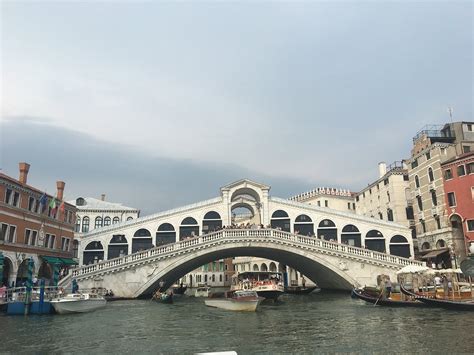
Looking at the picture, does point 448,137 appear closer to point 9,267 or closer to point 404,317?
point 404,317

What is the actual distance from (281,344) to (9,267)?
20.7 m

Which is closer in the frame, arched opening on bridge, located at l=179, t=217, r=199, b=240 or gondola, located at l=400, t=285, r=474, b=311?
gondola, located at l=400, t=285, r=474, b=311

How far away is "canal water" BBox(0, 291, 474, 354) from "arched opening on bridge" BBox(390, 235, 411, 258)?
1710cm

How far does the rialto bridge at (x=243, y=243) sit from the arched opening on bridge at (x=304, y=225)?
0.10m

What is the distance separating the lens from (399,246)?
3638 centimetres

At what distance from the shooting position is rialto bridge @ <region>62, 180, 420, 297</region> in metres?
28.1

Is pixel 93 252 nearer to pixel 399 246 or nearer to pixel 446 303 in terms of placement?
pixel 399 246

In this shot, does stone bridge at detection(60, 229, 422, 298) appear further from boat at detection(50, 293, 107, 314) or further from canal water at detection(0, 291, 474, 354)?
canal water at detection(0, 291, 474, 354)

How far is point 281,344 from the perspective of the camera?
485 inches

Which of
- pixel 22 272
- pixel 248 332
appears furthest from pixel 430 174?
pixel 22 272

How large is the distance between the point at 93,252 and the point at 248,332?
2602 centimetres

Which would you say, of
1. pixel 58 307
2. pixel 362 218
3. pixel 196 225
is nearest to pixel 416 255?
pixel 362 218

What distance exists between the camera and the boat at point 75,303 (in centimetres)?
2033

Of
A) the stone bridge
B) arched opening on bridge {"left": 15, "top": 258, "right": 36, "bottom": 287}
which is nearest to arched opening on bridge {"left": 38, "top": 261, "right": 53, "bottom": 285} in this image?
arched opening on bridge {"left": 15, "top": 258, "right": 36, "bottom": 287}
